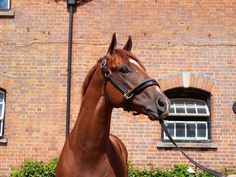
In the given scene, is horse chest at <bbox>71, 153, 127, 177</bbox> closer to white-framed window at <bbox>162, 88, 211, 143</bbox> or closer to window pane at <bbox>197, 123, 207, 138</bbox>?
white-framed window at <bbox>162, 88, 211, 143</bbox>

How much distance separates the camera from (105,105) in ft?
14.5

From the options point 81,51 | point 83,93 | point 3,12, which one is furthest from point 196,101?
point 83,93

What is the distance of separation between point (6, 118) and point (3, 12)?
275 centimetres

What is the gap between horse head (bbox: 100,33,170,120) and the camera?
402 cm

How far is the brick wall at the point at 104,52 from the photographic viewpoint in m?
10.6

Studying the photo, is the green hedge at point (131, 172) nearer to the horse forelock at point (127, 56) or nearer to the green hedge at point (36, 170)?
the green hedge at point (36, 170)

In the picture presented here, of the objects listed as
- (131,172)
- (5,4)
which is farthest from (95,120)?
(5,4)

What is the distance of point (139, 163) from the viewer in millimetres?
10578

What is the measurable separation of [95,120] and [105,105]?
0.18 m

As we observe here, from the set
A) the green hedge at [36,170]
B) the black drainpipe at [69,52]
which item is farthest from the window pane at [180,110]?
the green hedge at [36,170]

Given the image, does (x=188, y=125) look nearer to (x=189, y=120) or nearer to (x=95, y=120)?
(x=189, y=120)

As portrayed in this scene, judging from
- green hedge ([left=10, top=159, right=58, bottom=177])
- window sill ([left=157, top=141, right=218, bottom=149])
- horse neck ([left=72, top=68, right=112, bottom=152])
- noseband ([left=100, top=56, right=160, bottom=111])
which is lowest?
green hedge ([left=10, top=159, right=58, bottom=177])

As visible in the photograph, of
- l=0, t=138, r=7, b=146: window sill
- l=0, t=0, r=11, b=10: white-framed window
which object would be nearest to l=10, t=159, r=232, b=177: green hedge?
l=0, t=138, r=7, b=146: window sill

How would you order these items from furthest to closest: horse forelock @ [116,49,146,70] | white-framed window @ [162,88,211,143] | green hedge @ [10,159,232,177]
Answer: white-framed window @ [162,88,211,143] < green hedge @ [10,159,232,177] < horse forelock @ [116,49,146,70]
